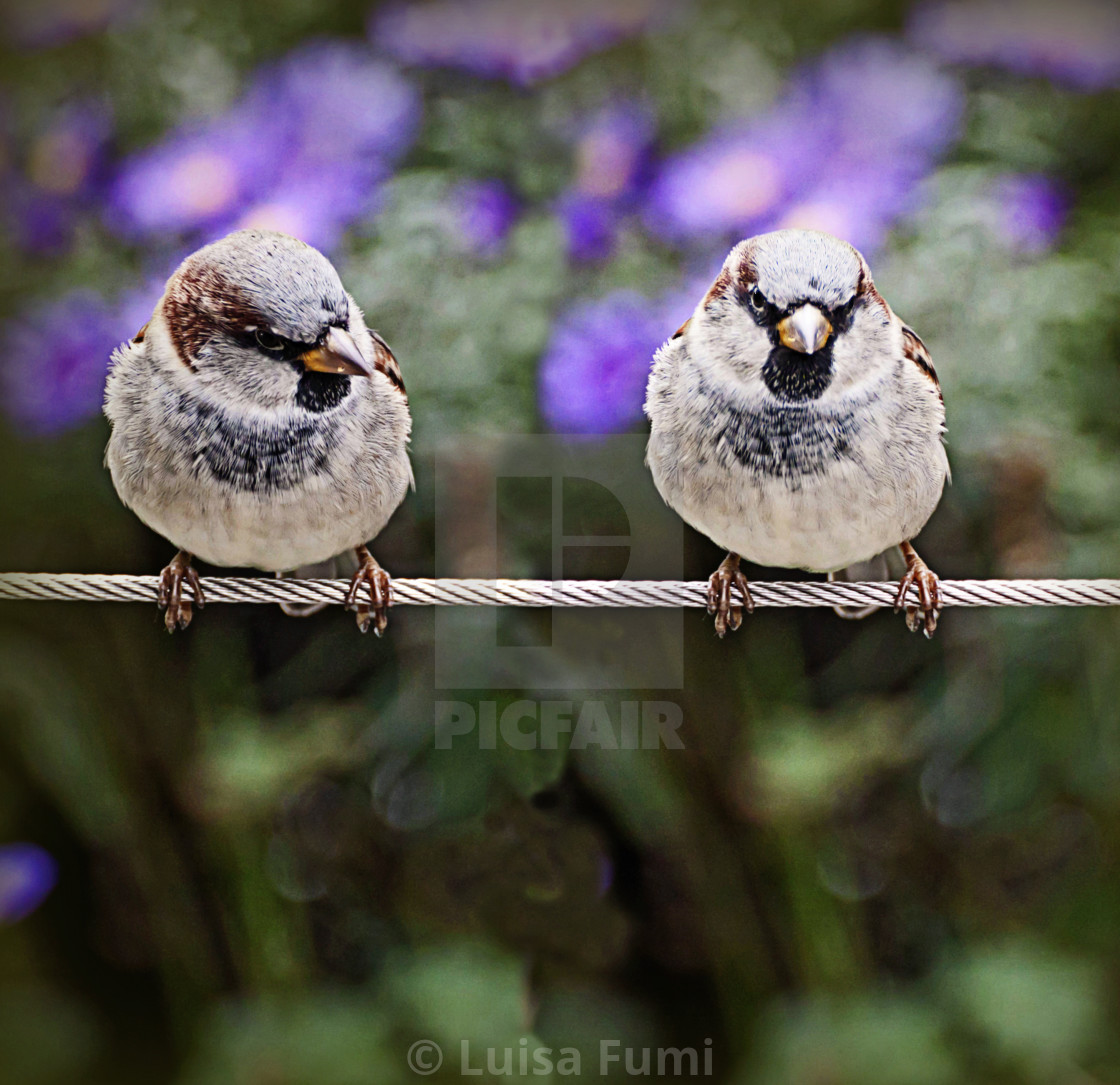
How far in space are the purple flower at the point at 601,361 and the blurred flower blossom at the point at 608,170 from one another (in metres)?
0.06

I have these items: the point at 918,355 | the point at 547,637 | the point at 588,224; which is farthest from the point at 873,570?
the point at 588,224

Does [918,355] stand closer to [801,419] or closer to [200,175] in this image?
[801,419]

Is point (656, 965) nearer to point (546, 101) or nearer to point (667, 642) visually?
point (667, 642)

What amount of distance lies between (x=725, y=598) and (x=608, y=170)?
0.41 meters

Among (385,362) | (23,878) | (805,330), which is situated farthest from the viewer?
(23,878)

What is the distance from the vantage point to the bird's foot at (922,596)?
83 cm

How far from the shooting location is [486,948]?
3.08ft

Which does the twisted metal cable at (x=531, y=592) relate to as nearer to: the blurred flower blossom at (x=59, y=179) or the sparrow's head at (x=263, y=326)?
the sparrow's head at (x=263, y=326)

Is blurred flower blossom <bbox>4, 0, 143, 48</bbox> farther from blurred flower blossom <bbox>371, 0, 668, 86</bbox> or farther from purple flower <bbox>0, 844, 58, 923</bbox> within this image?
purple flower <bbox>0, 844, 58, 923</bbox>

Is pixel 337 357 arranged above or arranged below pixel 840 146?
below

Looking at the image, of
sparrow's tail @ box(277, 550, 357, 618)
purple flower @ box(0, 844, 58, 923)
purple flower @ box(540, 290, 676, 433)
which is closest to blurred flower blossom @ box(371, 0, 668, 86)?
purple flower @ box(540, 290, 676, 433)

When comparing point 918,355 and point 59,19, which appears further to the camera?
point 59,19

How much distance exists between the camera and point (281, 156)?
91 centimetres

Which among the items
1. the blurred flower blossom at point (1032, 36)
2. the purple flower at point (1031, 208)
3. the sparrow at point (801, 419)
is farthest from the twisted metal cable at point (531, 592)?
the blurred flower blossom at point (1032, 36)
